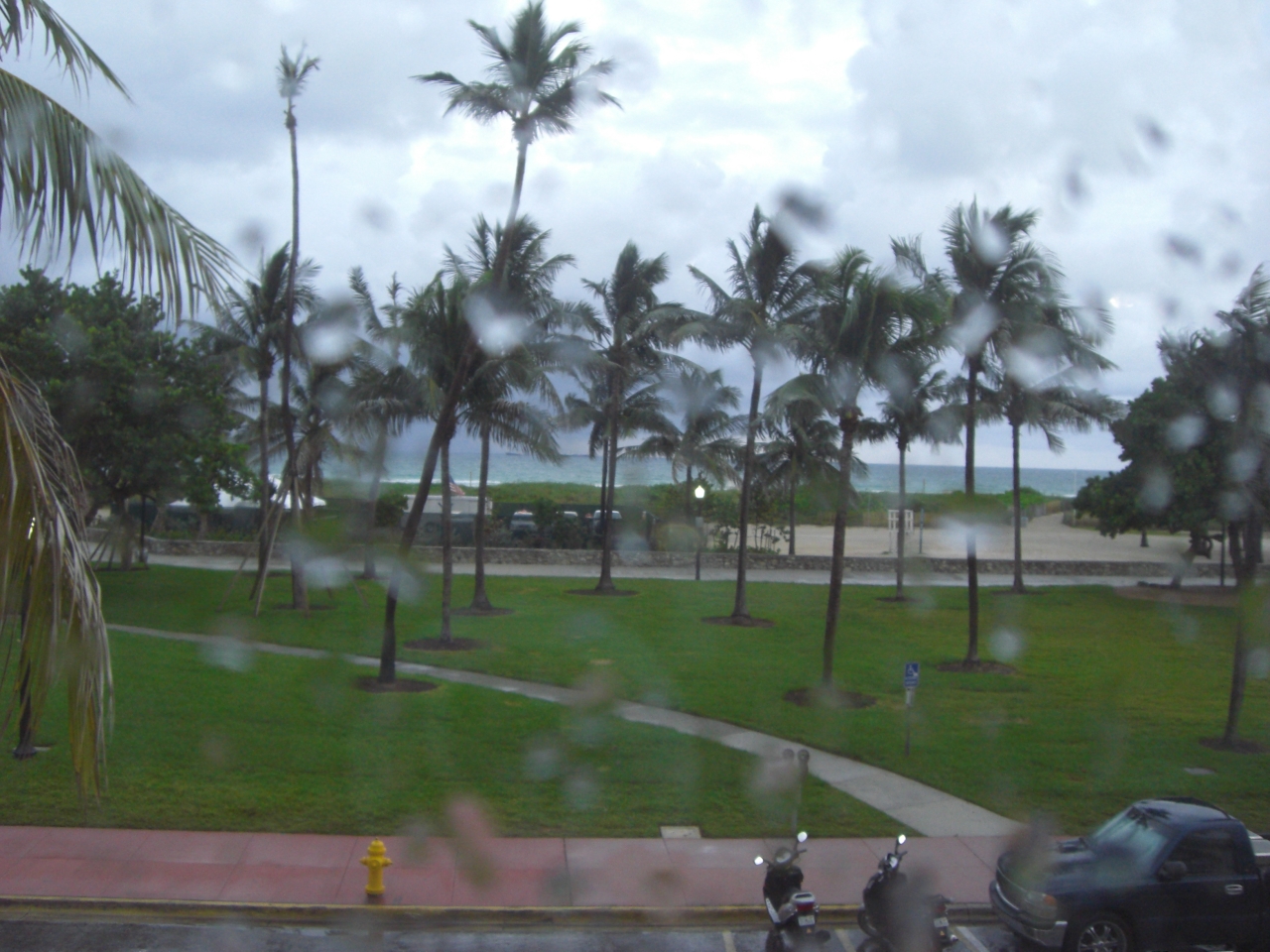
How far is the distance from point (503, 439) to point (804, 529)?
46.2 metres

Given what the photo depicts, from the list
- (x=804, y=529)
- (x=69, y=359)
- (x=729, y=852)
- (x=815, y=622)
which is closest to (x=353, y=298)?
(x=69, y=359)

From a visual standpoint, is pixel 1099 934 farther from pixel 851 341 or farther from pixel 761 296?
pixel 761 296

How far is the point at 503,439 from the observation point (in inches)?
824

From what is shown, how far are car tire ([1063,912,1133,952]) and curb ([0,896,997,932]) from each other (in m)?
1.79

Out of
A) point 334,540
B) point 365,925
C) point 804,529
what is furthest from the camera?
point 804,529

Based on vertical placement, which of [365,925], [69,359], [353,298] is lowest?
[365,925]

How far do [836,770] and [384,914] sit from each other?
6149mm

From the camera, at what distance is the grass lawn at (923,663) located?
1259 centimetres

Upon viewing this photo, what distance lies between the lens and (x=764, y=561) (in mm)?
40500

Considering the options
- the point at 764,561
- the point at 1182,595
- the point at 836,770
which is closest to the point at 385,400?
the point at 836,770

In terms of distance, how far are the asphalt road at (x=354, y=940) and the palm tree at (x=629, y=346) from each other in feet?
69.0

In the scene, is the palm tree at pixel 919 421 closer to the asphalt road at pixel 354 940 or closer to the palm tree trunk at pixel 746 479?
the palm tree trunk at pixel 746 479

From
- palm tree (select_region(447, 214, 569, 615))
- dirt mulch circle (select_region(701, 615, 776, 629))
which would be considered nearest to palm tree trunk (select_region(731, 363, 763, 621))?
dirt mulch circle (select_region(701, 615, 776, 629))

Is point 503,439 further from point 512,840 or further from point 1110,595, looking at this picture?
point 1110,595
